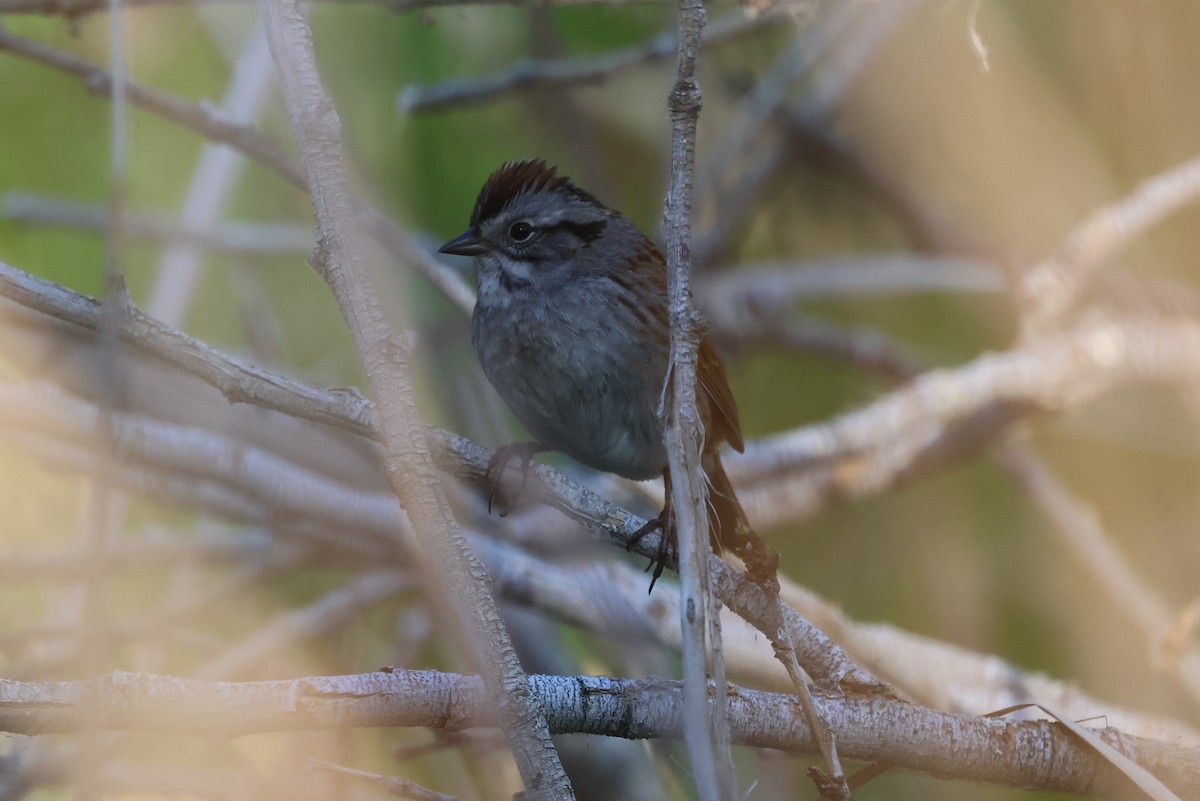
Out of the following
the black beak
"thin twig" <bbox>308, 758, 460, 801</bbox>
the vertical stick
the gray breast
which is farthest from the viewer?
the black beak

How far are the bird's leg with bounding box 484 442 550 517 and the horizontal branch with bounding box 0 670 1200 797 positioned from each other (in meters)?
0.41

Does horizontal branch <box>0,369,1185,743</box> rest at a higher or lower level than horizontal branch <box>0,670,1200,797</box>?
higher

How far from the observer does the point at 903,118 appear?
14.6 feet

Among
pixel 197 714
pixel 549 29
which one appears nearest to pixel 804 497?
pixel 549 29

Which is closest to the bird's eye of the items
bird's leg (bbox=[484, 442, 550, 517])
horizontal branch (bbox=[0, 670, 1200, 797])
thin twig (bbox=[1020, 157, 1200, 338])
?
bird's leg (bbox=[484, 442, 550, 517])

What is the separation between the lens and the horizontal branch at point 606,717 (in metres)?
1.40

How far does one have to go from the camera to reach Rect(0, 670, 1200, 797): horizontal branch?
1.40m

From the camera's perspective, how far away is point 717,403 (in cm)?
267

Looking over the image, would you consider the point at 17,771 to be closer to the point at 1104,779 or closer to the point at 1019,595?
the point at 1104,779

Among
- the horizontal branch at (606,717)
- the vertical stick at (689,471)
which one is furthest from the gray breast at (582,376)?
the vertical stick at (689,471)

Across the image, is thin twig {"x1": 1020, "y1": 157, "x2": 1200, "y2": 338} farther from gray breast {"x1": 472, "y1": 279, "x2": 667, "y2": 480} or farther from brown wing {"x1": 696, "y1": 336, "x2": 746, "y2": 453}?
gray breast {"x1": 472, "y1": 279, "x2": 667, "y2": 480}

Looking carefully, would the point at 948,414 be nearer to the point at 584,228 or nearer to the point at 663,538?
the point at 584,228

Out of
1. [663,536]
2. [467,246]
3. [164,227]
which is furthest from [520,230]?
[164,227]

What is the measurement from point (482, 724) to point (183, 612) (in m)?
1.61
